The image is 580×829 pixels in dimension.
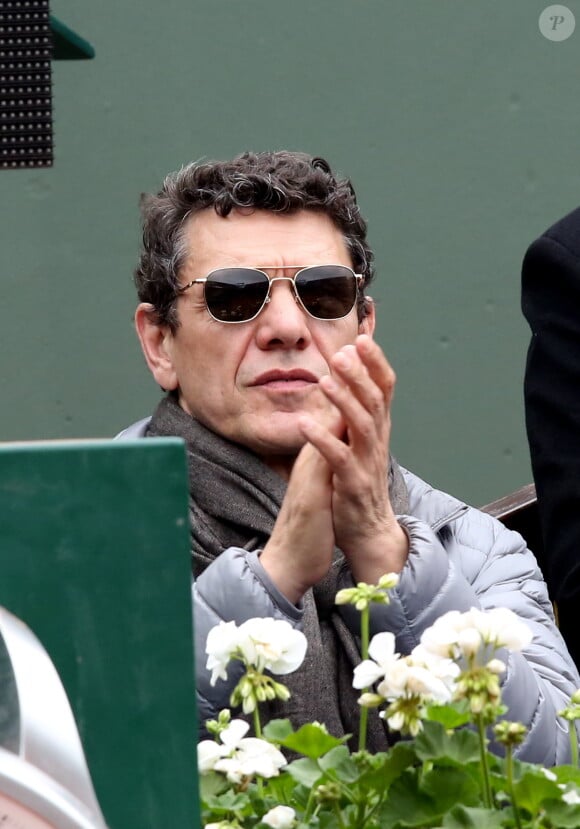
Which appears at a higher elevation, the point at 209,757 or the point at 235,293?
the point at 235,293

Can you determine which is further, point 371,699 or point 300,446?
point 300,446

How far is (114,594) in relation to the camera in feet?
2.99

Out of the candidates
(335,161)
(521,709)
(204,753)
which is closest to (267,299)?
(521,709)

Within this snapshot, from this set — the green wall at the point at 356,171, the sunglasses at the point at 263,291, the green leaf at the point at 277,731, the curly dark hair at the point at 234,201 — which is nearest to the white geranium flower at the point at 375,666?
the green leaf at the point at 277,731

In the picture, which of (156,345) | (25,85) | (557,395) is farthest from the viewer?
(25,85)

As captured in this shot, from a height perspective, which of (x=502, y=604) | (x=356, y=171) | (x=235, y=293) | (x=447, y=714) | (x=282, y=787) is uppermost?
(x=356, y=171)

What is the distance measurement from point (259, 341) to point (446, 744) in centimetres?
133

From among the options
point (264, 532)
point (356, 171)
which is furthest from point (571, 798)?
point (356, 171)

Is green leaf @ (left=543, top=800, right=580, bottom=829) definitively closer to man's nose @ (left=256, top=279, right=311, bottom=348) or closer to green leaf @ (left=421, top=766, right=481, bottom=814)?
green leaf @ (left=421, top=766, right=481, bottom=814)

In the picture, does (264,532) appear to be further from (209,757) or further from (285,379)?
(209,757)

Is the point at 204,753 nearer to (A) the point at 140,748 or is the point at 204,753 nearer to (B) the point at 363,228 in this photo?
(A) the point at 140,748

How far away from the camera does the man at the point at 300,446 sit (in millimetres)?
1911

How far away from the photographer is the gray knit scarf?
209 centimetres

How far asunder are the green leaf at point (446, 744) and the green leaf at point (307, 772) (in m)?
0.08
